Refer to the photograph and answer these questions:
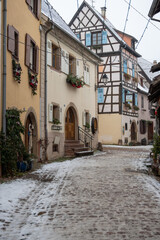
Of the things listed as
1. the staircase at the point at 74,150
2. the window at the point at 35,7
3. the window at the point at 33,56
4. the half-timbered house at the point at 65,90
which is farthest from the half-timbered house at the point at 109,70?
the window at the point at 33,56

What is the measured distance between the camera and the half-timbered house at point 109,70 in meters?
25.4

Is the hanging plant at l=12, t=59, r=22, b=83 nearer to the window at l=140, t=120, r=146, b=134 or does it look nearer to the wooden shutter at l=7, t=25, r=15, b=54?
the wooden shutter at l=7, t=25, r=15, b=54

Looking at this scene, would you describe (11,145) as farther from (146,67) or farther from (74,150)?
(146,67)

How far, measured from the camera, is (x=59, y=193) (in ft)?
21.6

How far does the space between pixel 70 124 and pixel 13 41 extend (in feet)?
25.5

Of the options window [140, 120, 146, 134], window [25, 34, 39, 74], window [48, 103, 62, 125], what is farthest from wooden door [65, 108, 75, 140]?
window [140, 120, 146, 134]

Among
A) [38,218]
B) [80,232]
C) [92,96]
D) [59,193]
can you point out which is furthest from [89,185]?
[92,96]

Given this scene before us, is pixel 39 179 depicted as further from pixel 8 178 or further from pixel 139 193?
pixel 139 193

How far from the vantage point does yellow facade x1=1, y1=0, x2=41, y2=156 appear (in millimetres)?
9398

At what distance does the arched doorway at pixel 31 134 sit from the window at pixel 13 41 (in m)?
2.61

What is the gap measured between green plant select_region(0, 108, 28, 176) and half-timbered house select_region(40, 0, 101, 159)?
3577 mm

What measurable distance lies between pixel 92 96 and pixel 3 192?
13.8 m

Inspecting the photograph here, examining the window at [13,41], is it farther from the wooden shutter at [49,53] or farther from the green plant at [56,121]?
the green plant at [56,121]

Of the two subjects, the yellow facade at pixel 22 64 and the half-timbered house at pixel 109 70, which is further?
the half-timbered house at pixel 109 70
